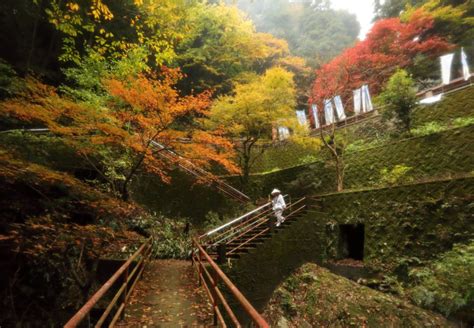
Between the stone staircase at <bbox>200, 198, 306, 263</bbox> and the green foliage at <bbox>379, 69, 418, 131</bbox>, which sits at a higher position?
the green foliage at <bbox>379, 69, 418, 131</bbox>

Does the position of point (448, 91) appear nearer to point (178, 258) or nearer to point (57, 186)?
point (178, 258)

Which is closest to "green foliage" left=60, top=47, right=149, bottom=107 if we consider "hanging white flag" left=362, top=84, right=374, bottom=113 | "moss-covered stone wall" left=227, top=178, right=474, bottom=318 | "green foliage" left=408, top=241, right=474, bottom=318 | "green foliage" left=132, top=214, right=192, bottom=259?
"green foliage" left=132, top=214, right=192, bottom=259

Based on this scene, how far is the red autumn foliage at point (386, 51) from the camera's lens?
64.3ft

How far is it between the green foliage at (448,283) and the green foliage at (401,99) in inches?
270

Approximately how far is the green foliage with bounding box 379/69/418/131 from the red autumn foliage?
6.47m

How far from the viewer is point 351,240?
33.7ft

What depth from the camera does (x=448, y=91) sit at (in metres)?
13.9

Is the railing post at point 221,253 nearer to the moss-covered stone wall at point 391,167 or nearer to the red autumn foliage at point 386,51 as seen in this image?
the moss-covered stone wall at point 391,167

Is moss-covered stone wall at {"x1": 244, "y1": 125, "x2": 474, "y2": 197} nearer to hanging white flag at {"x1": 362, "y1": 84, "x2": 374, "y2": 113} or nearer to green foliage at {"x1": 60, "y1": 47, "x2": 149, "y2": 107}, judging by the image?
hanging white flag at {"x1": 362, "y1": 84, "x2": 374, "y2": 113}

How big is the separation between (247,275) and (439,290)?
4.57 metres

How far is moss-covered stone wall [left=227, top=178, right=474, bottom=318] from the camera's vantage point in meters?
7.41

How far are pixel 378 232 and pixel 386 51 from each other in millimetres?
17438

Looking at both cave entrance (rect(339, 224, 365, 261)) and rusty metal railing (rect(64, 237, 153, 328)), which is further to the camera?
cave entrance (rect(339, 224, 365, 261))

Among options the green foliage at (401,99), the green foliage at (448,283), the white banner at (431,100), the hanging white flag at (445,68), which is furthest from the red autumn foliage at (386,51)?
the green foliage at (448,283)
